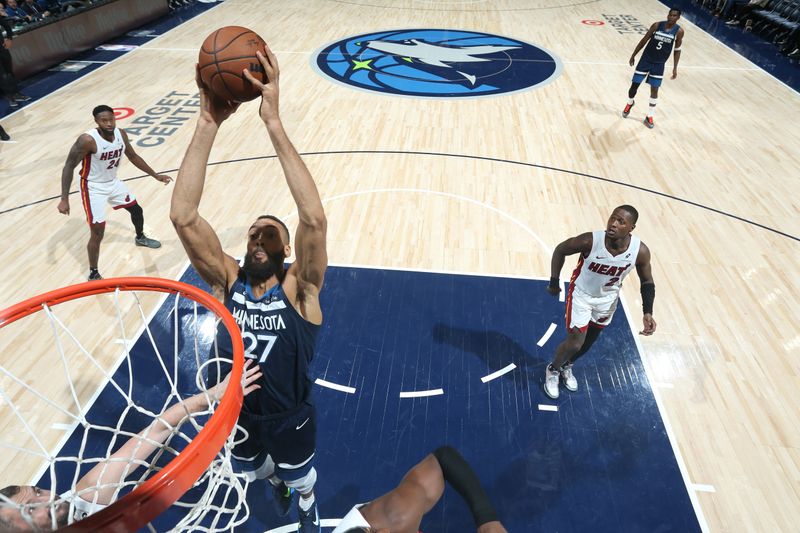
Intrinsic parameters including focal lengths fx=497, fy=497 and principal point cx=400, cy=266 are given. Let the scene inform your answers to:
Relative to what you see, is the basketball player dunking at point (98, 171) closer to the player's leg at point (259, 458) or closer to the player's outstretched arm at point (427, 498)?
the player's leg at point (259, 458)

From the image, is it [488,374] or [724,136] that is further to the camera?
[724,136]

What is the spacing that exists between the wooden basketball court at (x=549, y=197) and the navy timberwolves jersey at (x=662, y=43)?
112cm

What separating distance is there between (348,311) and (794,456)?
370cm

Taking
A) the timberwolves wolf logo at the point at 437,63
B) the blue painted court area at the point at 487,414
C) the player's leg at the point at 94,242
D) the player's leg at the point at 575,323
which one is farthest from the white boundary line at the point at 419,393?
the timberwolves wolf logo at the point at 437,63

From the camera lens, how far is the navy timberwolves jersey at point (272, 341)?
2348mm

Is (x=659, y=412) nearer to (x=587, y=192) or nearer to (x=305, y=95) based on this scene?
(x=587, y=192)

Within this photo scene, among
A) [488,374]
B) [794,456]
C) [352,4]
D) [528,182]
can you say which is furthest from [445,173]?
[352,4]

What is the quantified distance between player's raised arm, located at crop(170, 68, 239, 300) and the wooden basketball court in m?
2.98

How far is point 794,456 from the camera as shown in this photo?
3670 mm

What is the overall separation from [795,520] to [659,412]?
101 centimetres

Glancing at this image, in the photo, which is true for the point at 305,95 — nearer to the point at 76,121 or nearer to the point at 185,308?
the point at 76,121

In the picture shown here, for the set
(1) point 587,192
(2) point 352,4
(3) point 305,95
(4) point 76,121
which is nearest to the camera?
(1) point 587,192

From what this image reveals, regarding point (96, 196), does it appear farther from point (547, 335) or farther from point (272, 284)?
point (547, 335)

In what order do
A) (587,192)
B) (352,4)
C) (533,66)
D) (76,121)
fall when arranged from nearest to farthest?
(587,192) < (76,121) < (533,66) < (352,4)
